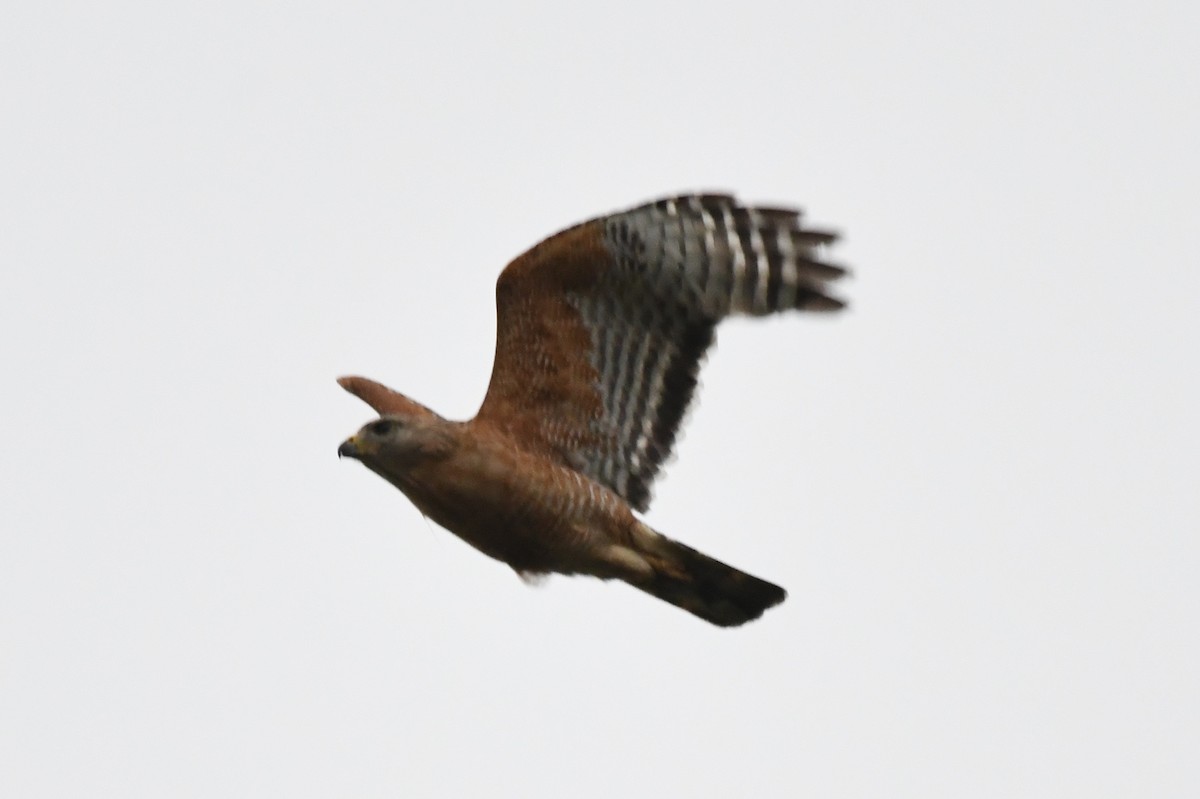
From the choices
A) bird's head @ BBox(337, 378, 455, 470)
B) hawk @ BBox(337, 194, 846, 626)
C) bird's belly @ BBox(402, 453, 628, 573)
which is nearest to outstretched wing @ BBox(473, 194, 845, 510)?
hawk @ BBox(337, 194, 846, 626)

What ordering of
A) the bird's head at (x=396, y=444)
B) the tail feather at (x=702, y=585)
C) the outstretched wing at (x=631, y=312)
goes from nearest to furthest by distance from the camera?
the bird's head at (x=396, y=444) < the outstretched wing at (x=631, y=312) < the tail feather at (x=702, y=585)

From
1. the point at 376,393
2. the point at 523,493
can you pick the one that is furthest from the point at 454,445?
the point at 376,393

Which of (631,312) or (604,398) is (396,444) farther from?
Result: (631,312)

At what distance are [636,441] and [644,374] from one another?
377 mm

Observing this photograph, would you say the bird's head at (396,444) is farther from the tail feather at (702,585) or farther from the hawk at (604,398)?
the tail feather at (702,585)

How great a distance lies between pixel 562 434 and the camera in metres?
12.2

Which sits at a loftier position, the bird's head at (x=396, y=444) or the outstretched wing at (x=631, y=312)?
the outstretched wing at (x=631, y=312)

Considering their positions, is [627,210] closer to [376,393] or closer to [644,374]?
[644,374]

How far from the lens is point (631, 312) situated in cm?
1194

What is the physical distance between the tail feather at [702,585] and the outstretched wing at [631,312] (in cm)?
41

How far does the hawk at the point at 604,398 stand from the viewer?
11562 mm

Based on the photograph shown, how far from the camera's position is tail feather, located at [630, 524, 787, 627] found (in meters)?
12.0

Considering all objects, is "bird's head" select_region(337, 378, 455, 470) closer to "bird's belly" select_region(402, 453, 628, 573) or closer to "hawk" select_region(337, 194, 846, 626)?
"hawk" select_region(337, 194, 846, 626)

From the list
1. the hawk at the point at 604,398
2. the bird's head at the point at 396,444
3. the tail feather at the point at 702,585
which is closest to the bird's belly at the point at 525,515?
the hawk at the point at 604,398
